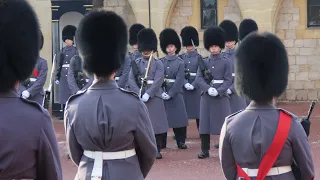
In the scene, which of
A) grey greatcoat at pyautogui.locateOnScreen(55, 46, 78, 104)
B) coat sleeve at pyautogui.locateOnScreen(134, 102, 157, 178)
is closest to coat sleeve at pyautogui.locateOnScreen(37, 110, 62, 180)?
coat sleeve at pyautogui.locateOnScreen(134, 102, 157, 178)

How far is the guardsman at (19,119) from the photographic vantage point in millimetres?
2916

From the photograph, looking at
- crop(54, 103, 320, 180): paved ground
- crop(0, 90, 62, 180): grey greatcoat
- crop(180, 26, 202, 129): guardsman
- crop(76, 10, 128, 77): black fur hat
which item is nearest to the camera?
crop(0, 90, 62, 180): grey greatcoat

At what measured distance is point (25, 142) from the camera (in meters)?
2.93

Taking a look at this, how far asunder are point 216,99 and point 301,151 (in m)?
4.67

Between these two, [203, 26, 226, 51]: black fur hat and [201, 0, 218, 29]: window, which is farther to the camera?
[201, 0, 218, 29]: window

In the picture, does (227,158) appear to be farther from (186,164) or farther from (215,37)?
(215,37)

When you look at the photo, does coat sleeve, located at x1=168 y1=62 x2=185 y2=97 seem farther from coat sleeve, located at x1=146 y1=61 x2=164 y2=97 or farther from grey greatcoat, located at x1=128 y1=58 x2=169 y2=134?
coat sleeve, located at x1=146 y1=61 x2=164 y2=97

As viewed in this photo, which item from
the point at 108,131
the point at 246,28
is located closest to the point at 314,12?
the point at 246,28

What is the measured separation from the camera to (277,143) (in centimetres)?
352

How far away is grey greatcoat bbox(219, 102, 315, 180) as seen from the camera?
354cm

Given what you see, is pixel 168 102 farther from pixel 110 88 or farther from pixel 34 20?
pixel 34 20

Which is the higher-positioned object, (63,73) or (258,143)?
(258,143)

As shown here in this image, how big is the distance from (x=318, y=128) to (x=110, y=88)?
7.57m

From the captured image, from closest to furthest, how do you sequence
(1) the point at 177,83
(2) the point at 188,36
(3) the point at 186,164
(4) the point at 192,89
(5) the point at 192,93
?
(3) the point at 186,164
(1) the point at 177,83
(4) the point at 192,89
(5) the point at 192,93
(2) the point at 188,36
